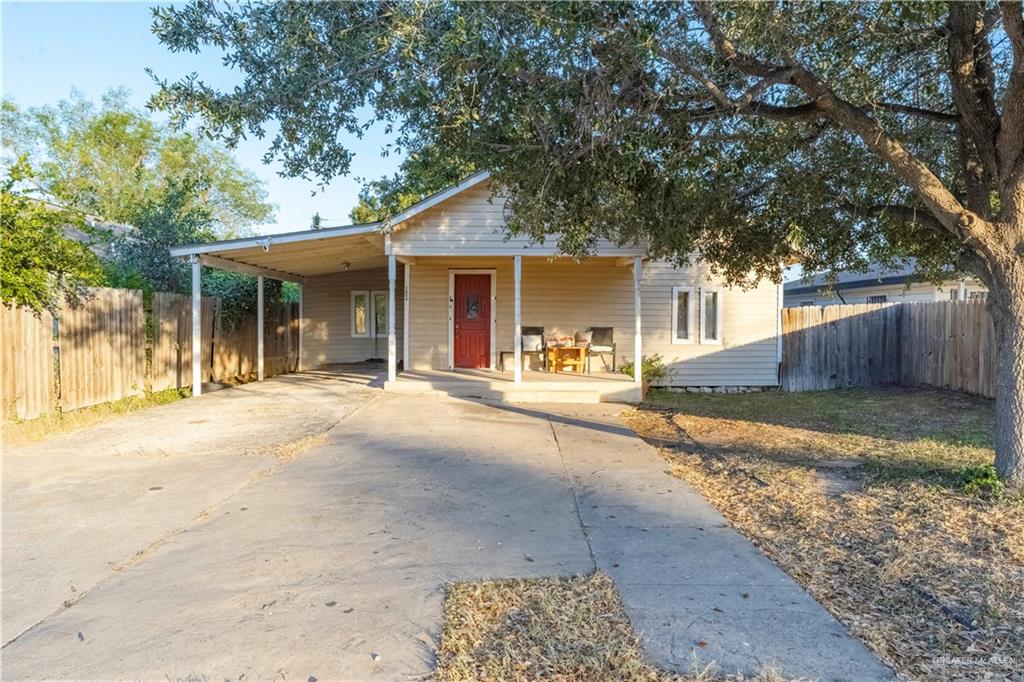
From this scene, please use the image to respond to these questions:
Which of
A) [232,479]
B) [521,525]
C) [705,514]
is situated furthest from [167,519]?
[705,514]

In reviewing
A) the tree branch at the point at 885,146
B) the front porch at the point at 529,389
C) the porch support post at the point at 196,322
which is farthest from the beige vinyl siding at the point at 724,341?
the porch support post at the point at 196,322

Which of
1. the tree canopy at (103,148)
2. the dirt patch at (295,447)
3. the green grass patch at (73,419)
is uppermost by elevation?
the tree canopy at (103,148)

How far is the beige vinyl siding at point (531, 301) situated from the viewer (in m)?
14.1

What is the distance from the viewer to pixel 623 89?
5.52 metres

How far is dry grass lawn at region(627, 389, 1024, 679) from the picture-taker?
2.99 metres

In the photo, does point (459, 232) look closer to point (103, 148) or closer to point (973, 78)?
point (973, 78)

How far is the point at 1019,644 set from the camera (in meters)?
2.85

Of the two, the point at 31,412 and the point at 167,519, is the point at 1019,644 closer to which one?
the point at 167,519

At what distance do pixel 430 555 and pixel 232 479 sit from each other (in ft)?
9.79

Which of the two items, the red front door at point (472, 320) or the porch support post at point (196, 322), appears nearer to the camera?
the porch support post at point (196, 322)

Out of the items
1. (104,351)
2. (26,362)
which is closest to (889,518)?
(26,362)

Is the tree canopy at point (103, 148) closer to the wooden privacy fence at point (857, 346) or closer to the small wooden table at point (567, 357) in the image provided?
the small wooden table at point (567, 357)

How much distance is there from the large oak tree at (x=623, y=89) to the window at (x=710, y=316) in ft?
25.0

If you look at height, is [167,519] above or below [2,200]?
below
